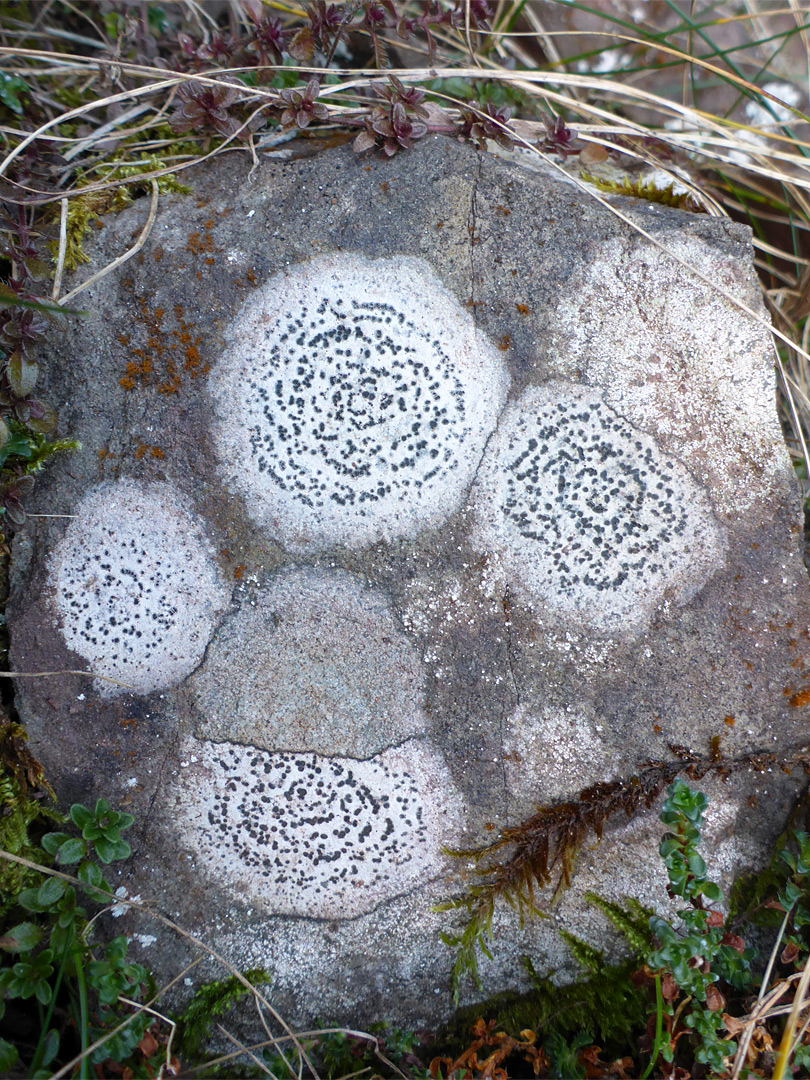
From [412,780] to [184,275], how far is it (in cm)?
162

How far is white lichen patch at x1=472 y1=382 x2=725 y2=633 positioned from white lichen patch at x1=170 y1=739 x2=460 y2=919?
72 cm

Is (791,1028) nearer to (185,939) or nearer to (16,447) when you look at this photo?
(185,939)

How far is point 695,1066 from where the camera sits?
2080mm

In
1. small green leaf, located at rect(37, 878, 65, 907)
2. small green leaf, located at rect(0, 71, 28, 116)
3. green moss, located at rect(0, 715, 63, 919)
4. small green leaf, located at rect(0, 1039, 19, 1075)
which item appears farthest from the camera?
small green leaf, located at rect(0, 71, 28, 116)

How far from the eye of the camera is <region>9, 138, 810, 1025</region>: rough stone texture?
2.21 metres

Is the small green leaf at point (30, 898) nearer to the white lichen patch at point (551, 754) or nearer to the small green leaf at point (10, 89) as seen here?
the white lichen patch at point (551, 754)

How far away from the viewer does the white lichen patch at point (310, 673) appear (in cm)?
222

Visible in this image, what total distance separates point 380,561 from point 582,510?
603mm

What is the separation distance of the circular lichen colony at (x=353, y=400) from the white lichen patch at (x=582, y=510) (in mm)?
113

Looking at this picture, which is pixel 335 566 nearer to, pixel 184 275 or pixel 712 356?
pixel 184 275

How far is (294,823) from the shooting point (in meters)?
2.21

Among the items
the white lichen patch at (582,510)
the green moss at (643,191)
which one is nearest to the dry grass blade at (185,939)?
the white lichen patch at (582,510)

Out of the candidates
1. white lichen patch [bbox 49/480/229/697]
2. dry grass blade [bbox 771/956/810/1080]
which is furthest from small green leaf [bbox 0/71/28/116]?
dry grass blade [bbox 771/956/810/1080]

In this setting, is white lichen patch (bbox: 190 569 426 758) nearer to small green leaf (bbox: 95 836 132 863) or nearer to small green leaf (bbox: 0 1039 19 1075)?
small green leaf (bbox: 95 836 132 863)
